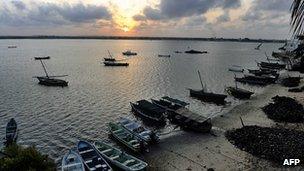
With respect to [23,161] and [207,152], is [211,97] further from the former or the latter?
[23,161]

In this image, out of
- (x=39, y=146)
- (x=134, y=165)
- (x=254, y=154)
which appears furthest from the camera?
(x=39, y=146)

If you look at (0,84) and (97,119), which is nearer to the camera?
(97,119)

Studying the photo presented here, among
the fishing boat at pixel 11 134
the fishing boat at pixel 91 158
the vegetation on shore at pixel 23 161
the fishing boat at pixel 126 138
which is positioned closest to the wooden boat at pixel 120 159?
the fishing boat at pixel 91 158

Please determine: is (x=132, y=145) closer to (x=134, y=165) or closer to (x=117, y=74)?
(x=134, y=165)

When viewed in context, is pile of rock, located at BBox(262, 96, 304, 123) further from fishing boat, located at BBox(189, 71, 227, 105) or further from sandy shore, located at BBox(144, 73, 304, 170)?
fishing boat, located at BBox(189, 71, 227, 105)

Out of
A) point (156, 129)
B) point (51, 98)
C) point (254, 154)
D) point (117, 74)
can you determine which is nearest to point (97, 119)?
point (156, 129)

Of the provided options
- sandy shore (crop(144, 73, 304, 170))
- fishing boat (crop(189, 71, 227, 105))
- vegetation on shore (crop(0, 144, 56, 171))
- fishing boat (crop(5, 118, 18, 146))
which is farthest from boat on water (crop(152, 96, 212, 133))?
vegetation on shore (crop(0, 144, 56, 171))
